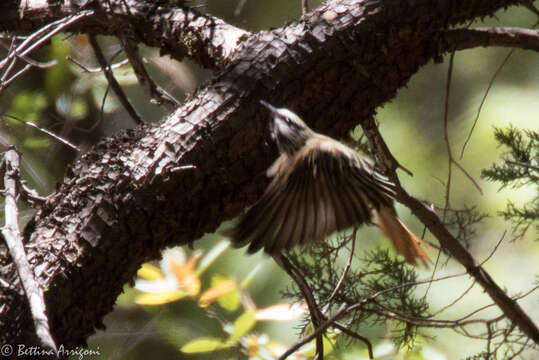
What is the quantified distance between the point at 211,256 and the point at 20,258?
1265mm

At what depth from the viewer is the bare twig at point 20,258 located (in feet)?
2.92

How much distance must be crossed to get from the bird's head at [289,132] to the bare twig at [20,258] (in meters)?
0.49

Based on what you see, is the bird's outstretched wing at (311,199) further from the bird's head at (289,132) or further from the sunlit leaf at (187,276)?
the sunlit leaf at (187,276)

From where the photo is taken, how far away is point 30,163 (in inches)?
85.7

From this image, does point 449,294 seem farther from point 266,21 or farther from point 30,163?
point 30,163

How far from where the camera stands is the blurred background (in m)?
2.17

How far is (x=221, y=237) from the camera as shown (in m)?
2.38

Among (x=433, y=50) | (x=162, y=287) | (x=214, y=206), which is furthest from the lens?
(x=162, y=287)

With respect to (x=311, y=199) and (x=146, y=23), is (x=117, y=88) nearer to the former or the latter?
(x=146, y=23)

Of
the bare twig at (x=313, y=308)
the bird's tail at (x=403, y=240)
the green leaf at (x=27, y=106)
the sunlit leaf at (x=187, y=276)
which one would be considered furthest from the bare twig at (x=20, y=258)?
the sunlit leaf at (x=187, y=276)

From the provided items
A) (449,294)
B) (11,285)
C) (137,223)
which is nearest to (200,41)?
(137,223)

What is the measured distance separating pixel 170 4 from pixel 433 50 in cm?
68

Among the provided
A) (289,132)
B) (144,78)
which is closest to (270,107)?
(289,132)

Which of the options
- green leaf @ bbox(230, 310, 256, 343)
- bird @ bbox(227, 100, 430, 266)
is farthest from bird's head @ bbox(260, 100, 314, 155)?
green leaf @ bbox(230, 310, 256, 343)
